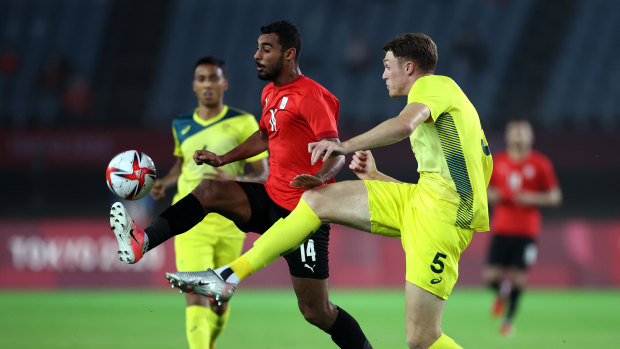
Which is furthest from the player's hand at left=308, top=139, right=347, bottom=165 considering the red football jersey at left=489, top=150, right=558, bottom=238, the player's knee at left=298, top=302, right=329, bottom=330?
the red football jersey at left=489, top=150, right=558, bottom=238

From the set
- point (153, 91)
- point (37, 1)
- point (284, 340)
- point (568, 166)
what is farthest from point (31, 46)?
point (284, 340)

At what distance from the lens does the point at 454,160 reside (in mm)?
4984

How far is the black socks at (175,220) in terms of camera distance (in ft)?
16.8

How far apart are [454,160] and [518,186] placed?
5934mm

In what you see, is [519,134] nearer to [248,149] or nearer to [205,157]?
[248,149]

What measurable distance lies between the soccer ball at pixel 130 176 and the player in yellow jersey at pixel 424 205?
1126mm

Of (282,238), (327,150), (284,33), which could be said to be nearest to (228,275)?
(282,238)

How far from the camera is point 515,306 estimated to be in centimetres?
995

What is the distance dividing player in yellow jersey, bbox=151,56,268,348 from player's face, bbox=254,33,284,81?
3.86 feet

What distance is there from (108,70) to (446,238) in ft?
47.3

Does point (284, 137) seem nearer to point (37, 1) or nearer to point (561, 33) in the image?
point (561, 33)

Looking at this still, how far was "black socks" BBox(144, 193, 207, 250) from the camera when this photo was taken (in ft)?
16.8

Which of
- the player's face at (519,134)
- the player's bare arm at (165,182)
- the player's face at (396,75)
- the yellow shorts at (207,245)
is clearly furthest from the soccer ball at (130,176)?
the player's face at (519,134)

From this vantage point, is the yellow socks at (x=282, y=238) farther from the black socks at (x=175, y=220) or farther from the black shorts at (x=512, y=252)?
the black shorts at (x=512, y=252)
